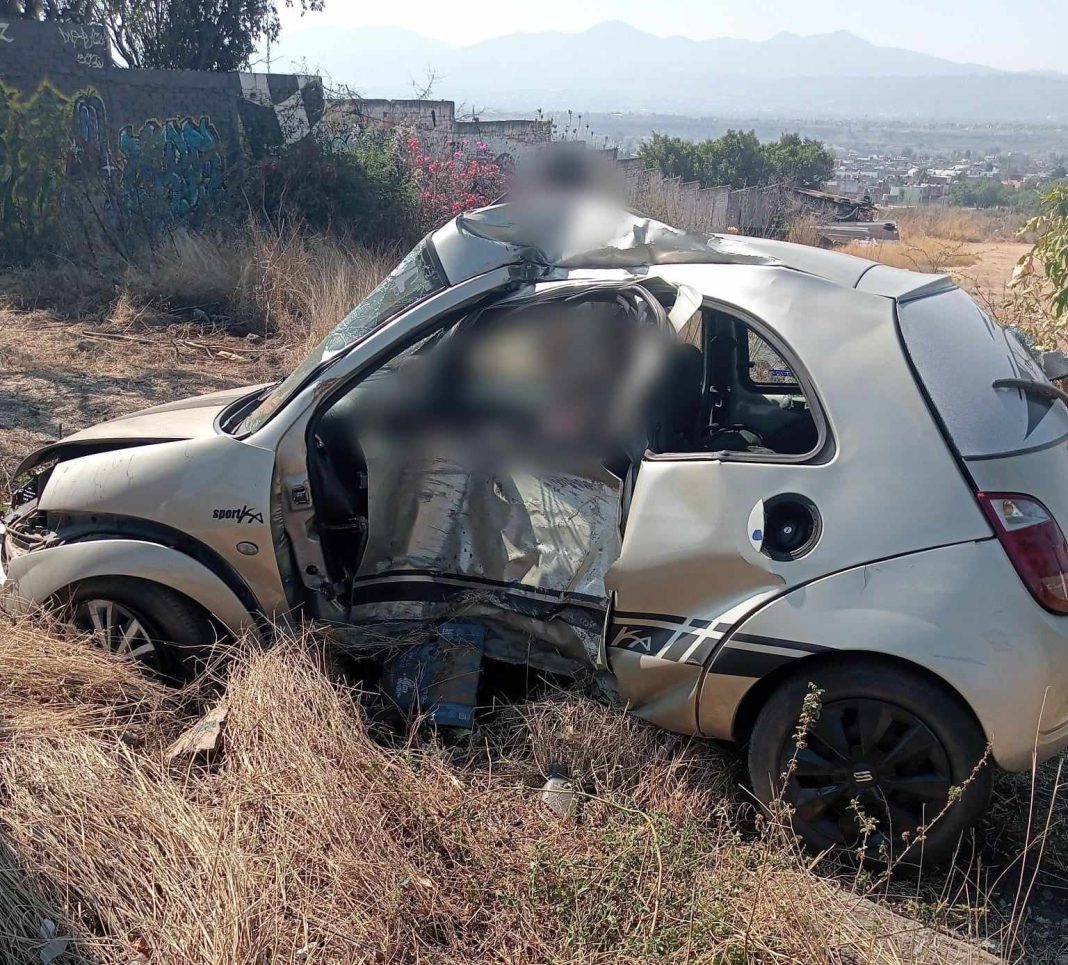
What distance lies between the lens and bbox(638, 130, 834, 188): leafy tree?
26719 millimetres

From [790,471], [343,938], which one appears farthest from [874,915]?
[343,938]

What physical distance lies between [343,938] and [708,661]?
129cm

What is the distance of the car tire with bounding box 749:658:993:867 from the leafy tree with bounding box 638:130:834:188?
24.7 m

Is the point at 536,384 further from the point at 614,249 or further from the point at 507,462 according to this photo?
the point at 614,249

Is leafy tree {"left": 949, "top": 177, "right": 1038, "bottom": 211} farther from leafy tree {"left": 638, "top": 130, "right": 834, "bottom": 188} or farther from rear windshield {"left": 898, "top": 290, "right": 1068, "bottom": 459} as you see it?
rear windshield {"left": 898, "top": 290, "right": 1068, "bottom": 459}

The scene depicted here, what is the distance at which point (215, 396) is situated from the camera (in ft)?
14.6

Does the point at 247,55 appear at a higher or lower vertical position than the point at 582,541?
higher

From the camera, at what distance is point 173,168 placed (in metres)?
14.4

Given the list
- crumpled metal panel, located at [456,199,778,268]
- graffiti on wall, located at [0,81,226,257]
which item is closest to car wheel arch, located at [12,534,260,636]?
crumpled metal panel, located at [456,199,778,268]

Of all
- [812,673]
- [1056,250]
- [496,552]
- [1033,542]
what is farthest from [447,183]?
[1033,542]

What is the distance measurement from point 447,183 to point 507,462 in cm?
1220

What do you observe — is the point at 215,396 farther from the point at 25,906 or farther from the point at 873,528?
the point at 873,528

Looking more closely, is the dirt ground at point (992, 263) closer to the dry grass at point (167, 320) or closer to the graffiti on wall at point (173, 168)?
the dry grass at point (167, 320)

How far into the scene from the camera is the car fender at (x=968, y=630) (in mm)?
2592
